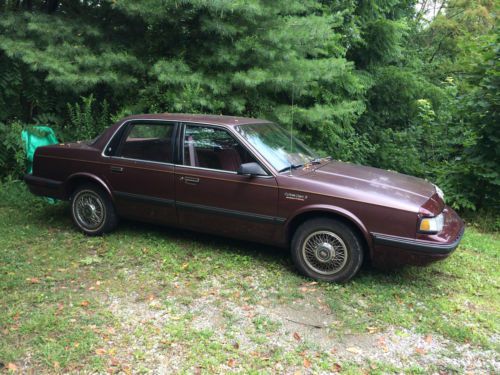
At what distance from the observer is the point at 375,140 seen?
1083 cm

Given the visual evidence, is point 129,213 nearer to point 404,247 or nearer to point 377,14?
point 404,247

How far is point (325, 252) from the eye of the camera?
14.0 feet

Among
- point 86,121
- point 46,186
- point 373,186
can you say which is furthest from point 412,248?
point 86,121

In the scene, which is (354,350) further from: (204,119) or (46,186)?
(46,186)

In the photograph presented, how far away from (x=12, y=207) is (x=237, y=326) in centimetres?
505

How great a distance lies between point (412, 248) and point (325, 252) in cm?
82

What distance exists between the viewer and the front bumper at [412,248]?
12.8ft

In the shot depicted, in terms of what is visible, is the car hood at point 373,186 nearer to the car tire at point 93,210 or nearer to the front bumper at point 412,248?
the front bumper at point 412,248

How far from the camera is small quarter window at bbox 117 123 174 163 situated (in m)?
5.09

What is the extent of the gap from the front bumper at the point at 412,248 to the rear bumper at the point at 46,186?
4.09 meters

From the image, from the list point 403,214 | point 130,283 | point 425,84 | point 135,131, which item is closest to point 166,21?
point 135,131

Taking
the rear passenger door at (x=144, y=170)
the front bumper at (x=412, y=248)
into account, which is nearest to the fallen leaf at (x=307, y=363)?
the front bumper at (x=412, y=248)

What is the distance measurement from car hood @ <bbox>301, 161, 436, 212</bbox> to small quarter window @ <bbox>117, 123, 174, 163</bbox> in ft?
5.68

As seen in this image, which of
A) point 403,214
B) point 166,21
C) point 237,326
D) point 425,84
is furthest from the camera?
point 425,84
